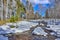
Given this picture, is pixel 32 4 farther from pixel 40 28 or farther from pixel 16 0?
pixel 40 28

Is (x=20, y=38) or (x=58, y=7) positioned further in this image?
(x=58, y=7)

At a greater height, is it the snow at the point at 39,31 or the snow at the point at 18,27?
the snow at the point at 18,27

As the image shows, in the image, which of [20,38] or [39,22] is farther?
[39,22]

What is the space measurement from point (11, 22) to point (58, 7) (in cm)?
73

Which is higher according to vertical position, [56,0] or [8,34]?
[56,0]

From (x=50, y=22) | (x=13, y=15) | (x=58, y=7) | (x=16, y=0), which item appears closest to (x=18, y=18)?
(x=13, y=15)

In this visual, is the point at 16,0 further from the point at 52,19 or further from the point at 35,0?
the point at 52,19

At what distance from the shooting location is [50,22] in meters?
1.83

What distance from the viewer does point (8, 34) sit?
5.76 feet

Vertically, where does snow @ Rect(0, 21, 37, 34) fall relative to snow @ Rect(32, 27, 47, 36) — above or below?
above

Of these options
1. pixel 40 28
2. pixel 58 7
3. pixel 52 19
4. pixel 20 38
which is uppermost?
pixel 58 7

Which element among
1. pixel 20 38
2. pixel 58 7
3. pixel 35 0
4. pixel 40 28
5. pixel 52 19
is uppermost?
pixel 35 0

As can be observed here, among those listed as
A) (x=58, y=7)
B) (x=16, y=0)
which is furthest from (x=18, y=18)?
(x=58, y=7)

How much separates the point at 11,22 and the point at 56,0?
74cm
